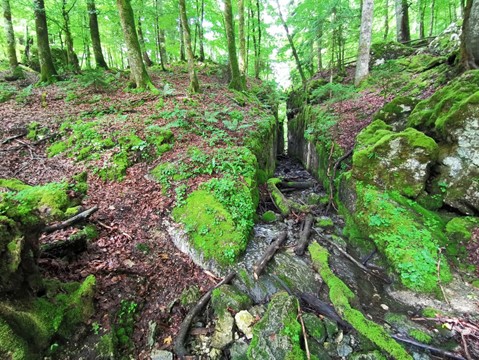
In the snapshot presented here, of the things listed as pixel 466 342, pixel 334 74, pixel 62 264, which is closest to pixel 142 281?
pixel 62 264

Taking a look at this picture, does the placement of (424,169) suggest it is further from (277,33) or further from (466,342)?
(277,33)

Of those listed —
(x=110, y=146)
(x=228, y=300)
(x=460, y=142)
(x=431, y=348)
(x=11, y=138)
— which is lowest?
(x=431, y=348)

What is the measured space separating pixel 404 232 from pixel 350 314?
7.33 ft

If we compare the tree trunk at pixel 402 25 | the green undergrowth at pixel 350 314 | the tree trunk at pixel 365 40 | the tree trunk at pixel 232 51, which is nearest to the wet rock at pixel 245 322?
the green undergrowth at pixel 350 314

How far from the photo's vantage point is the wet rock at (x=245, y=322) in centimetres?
340

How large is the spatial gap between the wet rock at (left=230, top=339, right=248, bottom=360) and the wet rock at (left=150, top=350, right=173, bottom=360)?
827 mm

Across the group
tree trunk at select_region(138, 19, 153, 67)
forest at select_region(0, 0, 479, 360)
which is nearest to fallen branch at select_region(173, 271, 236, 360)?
forest at select_region(0, 0, 479, 360)

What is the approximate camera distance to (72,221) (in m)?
4.28

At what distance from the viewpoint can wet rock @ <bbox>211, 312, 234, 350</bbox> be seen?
3.29 metres

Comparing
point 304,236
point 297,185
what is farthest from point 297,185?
point 304,236

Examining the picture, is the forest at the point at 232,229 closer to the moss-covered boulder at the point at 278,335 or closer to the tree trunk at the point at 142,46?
the moss-covered boulder at the point at 278,335

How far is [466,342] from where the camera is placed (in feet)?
10.4

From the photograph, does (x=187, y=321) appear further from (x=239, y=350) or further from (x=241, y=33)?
(x=241, y=33)

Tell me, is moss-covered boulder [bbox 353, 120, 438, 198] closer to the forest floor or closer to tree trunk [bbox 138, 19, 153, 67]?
the forest floor
